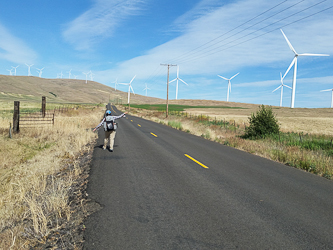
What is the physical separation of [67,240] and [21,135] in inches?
616

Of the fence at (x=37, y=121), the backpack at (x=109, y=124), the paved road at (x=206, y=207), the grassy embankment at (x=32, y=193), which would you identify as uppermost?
the backpack at (x=109, y=124)

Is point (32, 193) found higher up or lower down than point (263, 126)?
lower down

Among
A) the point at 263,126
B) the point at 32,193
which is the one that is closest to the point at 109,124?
the point at 32,193

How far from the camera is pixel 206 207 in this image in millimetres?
4980

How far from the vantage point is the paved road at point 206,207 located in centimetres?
373

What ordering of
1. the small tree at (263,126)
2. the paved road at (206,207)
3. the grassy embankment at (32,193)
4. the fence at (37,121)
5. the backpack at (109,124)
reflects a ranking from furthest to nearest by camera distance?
the fence at (37,121) → the small tree at (263,126) → the backpack at (109,124) → the grassy embankment at (32,193) → the paved road at (206,207)

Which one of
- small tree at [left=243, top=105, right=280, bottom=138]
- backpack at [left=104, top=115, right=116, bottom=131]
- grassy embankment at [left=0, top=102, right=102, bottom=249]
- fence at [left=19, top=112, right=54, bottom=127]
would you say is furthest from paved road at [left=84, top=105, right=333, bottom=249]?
fence at [left=19, top=112, right=54, bottom=127]

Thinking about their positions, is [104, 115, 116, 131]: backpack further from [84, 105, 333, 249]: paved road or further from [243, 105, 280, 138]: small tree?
[243, 105, 280, 138]: small tree

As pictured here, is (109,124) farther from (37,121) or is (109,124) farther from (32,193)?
(37,121)

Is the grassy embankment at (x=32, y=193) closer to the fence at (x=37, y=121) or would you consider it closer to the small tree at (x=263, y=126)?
the fence at (x=37, y=121)

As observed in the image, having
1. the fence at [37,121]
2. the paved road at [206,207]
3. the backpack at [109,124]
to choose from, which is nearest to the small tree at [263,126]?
the paved road at [206,207]

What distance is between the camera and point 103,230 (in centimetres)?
395

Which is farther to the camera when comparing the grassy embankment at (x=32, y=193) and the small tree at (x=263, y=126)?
the small tree at (x=263, y=126)

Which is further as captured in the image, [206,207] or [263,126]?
[263,126]
